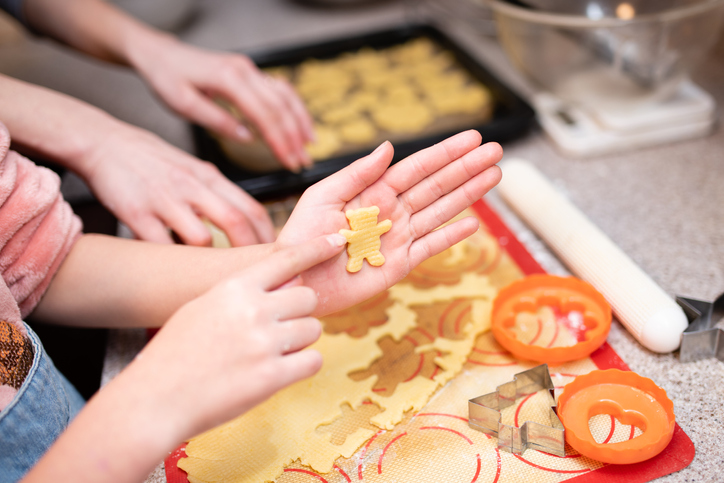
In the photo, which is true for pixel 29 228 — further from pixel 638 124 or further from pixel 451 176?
pixel 638 124

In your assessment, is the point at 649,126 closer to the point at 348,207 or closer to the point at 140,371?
the point at 348,207

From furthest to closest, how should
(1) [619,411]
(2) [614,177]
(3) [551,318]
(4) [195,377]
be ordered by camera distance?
(2) [614,177] → (3) [551,318] → (1) [619,411] → (4) [195,377]

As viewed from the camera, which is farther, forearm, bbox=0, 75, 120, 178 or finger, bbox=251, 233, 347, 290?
forearm, bbox=0, 75, 120, 178

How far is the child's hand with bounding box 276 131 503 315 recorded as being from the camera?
0.50 meters

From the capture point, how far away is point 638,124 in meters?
0.87

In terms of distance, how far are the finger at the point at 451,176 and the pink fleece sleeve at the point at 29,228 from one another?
37 centimetres

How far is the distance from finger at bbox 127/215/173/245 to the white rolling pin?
1.60ft

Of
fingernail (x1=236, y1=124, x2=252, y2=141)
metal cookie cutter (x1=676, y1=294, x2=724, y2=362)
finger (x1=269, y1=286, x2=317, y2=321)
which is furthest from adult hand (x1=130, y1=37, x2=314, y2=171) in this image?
metal cookie cutter (x1=676, y1=294, x2=724, y2=362)

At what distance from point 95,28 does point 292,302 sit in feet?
2.55

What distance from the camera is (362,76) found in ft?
3.87

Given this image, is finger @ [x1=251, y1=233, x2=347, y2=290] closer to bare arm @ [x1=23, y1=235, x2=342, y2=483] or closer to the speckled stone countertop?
bare arm @ [x1=23, y1=235, x2=342, y2=483]

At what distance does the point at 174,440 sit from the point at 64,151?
1.52ft

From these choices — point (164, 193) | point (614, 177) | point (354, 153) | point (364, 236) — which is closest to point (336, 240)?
point (364, 236)

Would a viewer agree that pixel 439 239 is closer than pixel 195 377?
No
